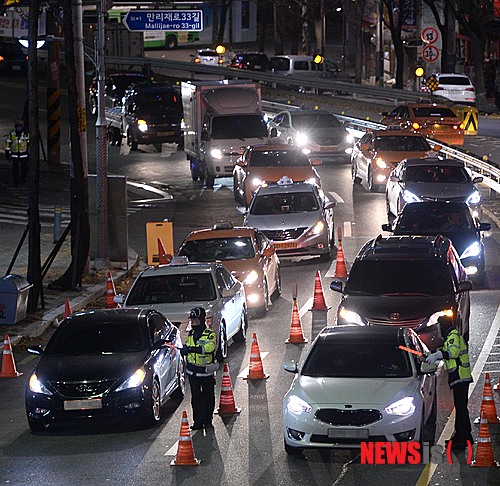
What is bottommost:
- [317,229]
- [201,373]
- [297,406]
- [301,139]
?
[317,229]

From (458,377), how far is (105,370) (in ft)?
13.3

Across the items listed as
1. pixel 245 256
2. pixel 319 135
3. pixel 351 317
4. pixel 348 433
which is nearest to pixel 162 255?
pixel 245 256

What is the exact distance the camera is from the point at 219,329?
19.3 meters

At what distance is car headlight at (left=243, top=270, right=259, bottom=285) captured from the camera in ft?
76.1

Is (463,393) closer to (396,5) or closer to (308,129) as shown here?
(308,129)

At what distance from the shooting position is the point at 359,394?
1417 cm

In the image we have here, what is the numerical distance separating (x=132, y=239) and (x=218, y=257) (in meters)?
9.12

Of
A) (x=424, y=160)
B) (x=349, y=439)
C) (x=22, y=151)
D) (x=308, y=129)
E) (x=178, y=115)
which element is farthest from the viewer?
(x=178, y=115)

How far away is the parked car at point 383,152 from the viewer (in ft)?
124

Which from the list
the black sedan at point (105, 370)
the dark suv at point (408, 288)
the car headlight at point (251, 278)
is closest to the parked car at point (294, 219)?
the car headlight at point (251, 278)

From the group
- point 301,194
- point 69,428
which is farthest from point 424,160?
point 69,428

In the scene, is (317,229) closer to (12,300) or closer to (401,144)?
(12,300)

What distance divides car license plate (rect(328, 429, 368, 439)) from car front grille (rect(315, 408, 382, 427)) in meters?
0.08

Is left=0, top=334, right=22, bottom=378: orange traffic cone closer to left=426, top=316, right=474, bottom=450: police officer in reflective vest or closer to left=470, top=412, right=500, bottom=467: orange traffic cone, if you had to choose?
left=426, top=316, right=474, bottom=450: police officer in reflective vest
